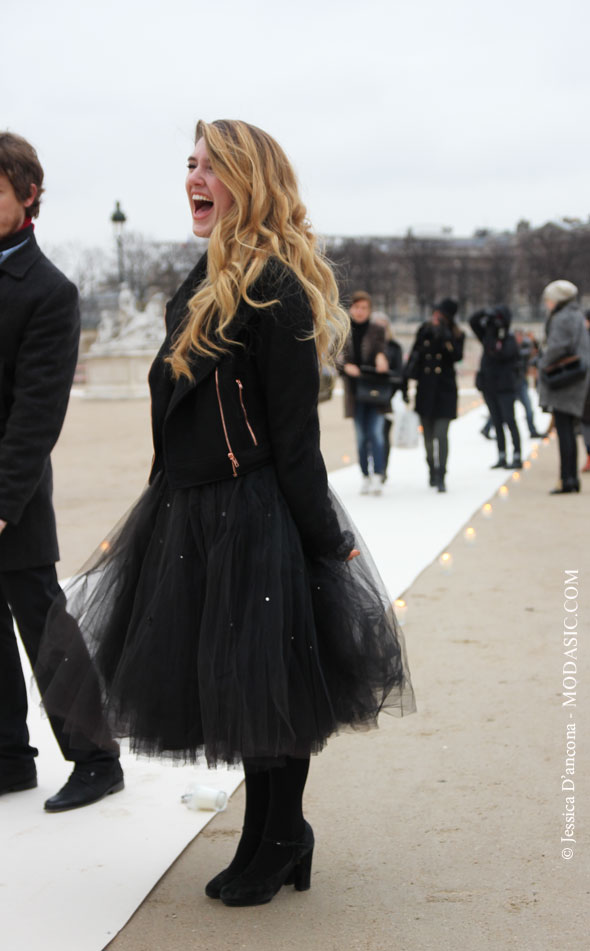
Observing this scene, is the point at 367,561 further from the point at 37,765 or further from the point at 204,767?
the point at 37,765

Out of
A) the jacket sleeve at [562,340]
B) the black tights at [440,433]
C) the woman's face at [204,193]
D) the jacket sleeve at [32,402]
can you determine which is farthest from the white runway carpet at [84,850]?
the jacket sleeve at [562,340]

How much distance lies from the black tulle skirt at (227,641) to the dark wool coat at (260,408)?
5 centimetres

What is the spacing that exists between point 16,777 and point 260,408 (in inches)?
59.2

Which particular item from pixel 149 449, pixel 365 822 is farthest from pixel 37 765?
pixel 149 449

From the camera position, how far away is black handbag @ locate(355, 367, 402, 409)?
984 cm

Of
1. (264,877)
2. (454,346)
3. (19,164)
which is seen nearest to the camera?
(264,877)

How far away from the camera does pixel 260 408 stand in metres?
2.66

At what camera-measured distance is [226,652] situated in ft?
8.33

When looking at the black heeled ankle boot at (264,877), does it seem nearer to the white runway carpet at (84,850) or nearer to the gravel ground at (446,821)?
the gravel ground at (446,821)

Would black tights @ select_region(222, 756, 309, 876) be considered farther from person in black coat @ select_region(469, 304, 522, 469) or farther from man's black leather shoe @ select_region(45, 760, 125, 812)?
person in black coat @ select_region(469, 304, 522, 469)

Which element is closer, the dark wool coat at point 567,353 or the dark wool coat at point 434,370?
the dark wool coat at point 567,353

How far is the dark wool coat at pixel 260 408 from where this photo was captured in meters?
2.59

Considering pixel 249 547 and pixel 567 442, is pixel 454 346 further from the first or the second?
pixel 249 547

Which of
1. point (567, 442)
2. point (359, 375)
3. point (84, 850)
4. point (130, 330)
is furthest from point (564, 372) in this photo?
point (130, 330)
